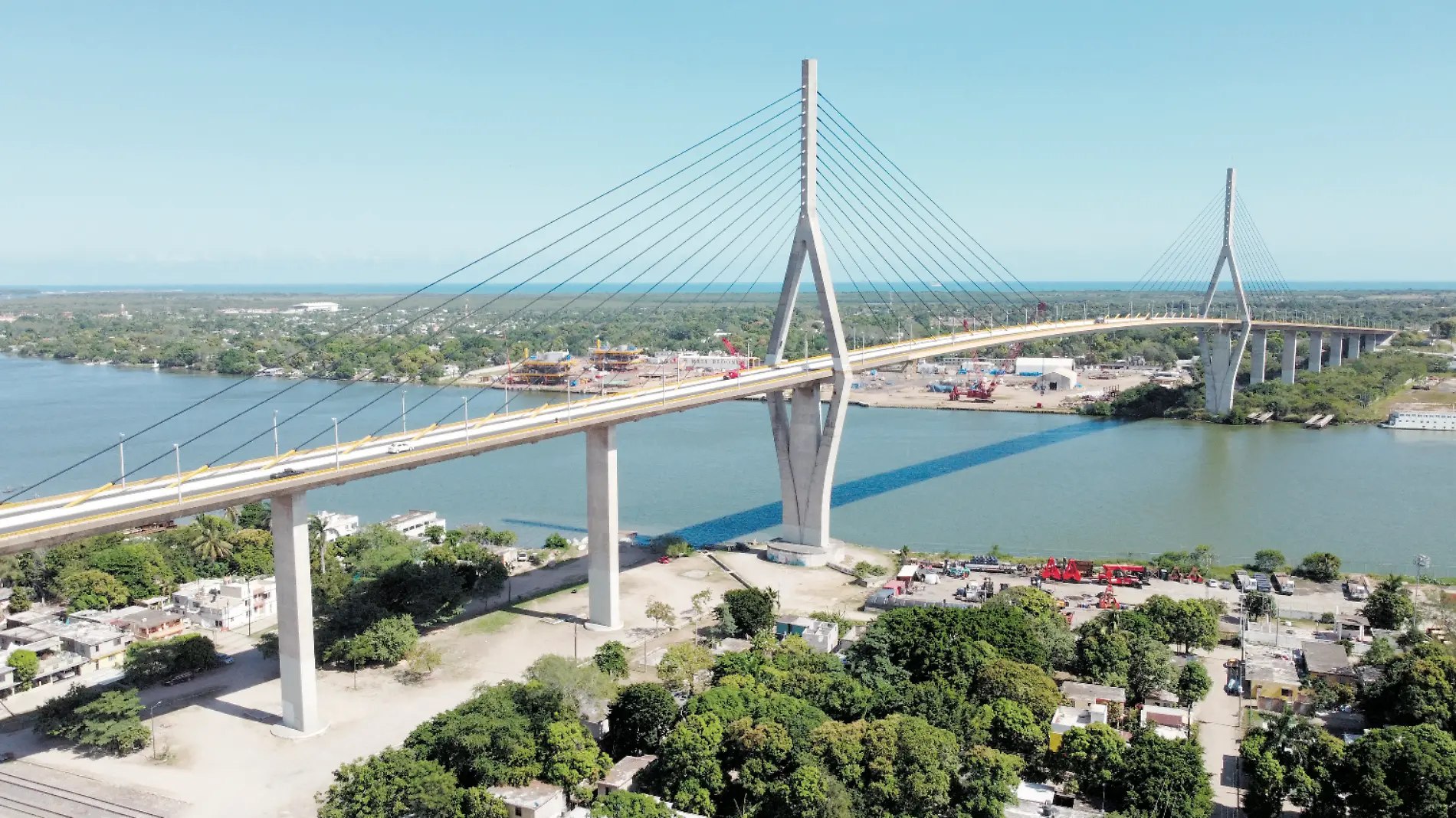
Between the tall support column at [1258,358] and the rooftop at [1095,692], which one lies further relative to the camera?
the tall support column at [1258,358]

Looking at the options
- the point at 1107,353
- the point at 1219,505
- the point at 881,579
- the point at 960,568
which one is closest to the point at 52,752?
the point at 881,579

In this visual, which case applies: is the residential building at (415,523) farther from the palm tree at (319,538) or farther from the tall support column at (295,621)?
the tall support column at (295,621)

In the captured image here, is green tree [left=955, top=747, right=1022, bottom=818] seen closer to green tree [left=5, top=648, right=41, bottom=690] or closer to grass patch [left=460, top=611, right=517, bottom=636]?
grass patch [left=460, top=611, right=517, bottom=636]

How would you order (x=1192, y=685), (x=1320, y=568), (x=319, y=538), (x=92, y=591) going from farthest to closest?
(x=319, y=538)
(x=1320, y=568)
(x=92, y=591)
(x=1192, y=685)

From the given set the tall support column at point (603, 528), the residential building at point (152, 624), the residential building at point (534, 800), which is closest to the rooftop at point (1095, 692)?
the residential building at point (534, 800)

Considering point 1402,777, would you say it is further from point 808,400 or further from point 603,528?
point 808,400

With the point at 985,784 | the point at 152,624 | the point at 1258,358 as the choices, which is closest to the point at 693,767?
the point at 985,784
